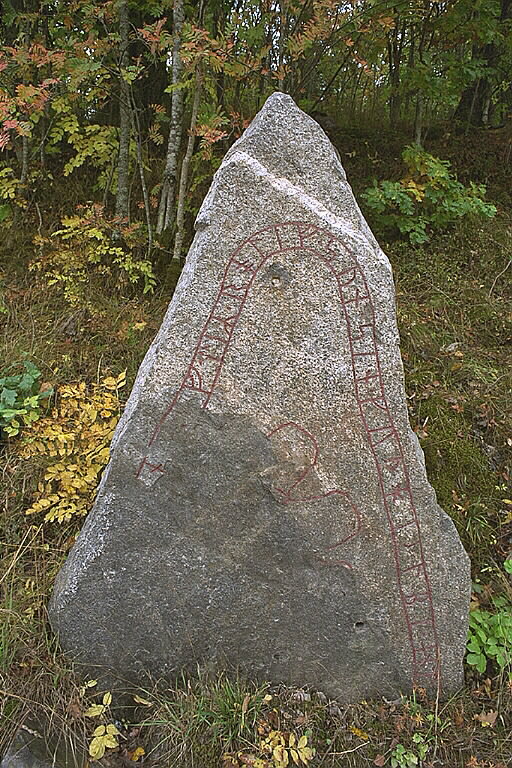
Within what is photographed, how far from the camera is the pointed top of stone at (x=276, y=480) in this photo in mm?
2082

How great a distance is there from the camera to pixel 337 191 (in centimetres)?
215

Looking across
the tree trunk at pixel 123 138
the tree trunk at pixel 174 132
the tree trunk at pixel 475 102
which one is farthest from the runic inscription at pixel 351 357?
the tree trunk at pixel 475 102

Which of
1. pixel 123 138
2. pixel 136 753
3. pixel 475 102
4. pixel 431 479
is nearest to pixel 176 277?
pixel 123 138

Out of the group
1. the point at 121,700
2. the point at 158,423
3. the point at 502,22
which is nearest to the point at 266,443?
the point at 158,423

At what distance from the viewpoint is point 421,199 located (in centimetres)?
452

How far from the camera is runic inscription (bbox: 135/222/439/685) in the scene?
2.07m

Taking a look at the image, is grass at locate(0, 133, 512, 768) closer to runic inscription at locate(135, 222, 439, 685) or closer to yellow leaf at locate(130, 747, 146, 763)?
yellow leaf at locate(130, 747, 146, 763)

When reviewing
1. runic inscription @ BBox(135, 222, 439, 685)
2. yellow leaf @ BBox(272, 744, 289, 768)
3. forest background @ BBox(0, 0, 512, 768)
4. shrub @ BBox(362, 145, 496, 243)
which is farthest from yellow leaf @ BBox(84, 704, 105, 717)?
shrub @ BBox(362, 145, 496, 243)

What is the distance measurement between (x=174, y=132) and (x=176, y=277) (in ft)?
3.09

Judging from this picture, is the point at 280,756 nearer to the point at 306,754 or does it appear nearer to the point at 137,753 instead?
the point at 306,754

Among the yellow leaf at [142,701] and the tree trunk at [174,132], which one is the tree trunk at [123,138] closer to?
the tree trunk at [174,132]

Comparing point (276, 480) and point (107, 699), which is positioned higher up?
point (276, 480)

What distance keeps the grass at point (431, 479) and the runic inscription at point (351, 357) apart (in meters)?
0.62

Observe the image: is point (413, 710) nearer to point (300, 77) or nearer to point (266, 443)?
point (266, 443)
